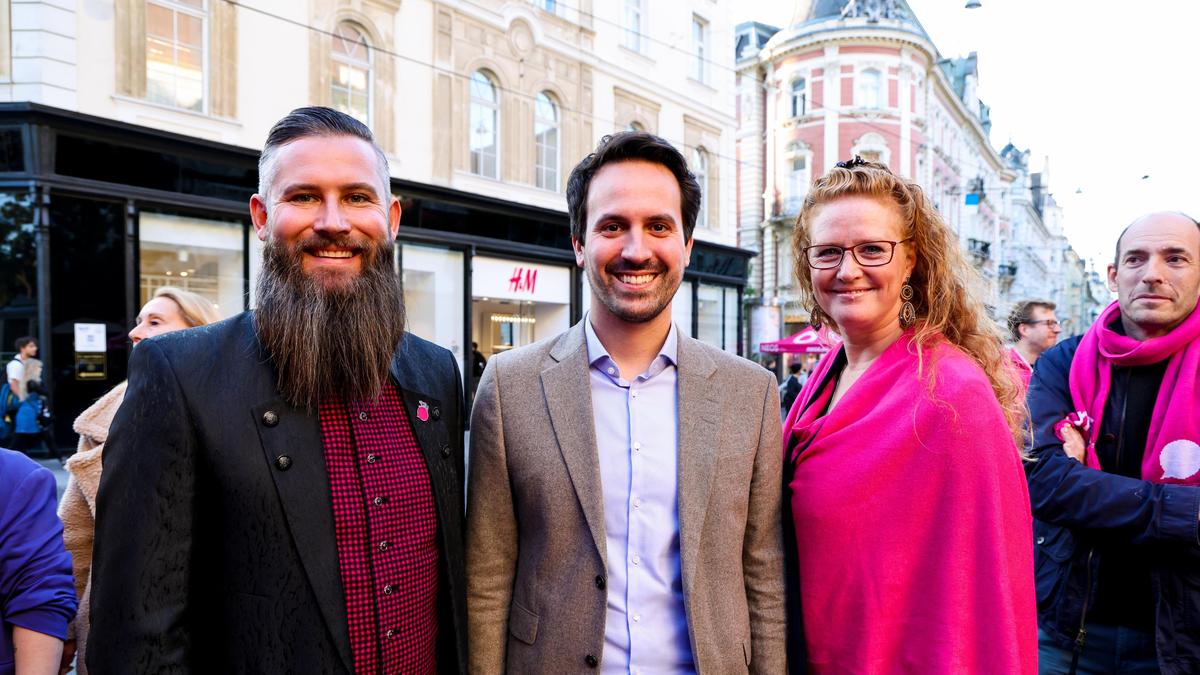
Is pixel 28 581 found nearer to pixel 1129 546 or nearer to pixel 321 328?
pixel 321 328

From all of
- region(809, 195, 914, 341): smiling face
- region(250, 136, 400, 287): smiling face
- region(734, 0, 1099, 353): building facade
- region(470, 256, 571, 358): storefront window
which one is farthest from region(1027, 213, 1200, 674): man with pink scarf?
region(734, 0, 1099, 353): building facade

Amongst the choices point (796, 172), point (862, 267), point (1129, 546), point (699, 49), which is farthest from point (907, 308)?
point (796, 172)

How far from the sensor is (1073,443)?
2.46 m

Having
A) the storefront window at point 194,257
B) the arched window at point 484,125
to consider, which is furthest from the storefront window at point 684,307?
the storefront window at point 194,257

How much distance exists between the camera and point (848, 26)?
29.0m

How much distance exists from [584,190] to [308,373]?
0.98 metres

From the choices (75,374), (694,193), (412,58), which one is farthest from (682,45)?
(694,193)

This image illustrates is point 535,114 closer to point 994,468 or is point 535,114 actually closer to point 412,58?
point 412,58

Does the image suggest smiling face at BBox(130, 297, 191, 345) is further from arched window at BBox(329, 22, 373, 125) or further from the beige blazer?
arched window at BBox(329, 22, 373, 125)

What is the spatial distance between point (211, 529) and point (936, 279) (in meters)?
2.16

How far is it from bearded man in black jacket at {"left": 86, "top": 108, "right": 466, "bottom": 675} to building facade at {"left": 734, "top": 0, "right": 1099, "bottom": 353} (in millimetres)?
28252

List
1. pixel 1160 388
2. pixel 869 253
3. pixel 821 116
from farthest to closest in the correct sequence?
pixel 821 116 → pixel 1160 388 → pixel 869 253

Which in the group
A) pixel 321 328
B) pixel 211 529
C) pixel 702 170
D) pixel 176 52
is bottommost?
pixel 211 529

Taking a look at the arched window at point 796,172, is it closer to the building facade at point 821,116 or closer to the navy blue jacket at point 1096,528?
the building facade at point 821,116
